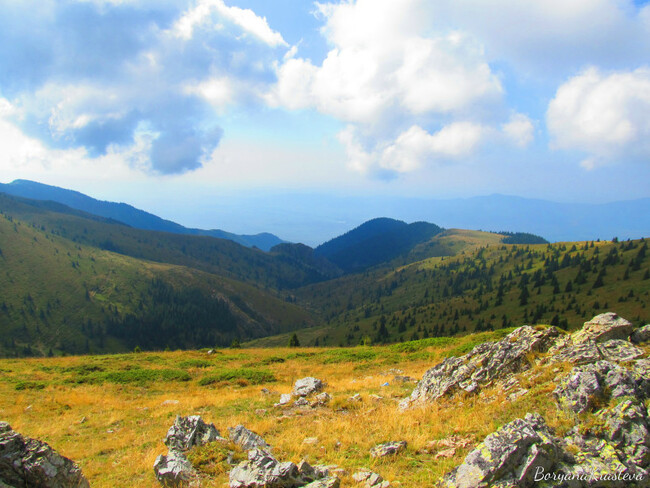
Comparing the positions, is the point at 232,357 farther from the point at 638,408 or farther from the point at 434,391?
the point at 638,408

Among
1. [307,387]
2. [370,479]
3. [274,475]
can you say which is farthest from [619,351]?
[307,387]

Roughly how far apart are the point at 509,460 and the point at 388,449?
12.5 feet

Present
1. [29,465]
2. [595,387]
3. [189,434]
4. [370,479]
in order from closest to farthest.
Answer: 1. [29,465]
2. [370,479]
3. [595,387]
4. [189,434]

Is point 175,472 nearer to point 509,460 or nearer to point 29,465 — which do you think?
point 29,465

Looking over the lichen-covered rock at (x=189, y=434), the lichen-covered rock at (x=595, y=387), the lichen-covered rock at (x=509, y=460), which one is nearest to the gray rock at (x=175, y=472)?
the lichen-covered rock at (x=189, y=434)

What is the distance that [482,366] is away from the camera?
51.0 ft

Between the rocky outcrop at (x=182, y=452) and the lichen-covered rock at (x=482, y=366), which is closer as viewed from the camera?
the rocky outcrop at (x=182, y=452)

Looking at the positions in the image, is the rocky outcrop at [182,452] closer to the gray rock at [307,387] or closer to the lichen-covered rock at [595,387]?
the gray rock at [307,387]

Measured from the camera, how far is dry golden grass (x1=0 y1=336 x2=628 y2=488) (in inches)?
402

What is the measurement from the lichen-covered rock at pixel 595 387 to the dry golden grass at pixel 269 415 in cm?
61

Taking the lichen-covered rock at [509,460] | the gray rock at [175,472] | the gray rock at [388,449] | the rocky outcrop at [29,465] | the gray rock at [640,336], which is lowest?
the gray rock at [175,472]

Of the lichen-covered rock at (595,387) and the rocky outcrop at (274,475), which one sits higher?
the lichen-covered rock at (595,387)

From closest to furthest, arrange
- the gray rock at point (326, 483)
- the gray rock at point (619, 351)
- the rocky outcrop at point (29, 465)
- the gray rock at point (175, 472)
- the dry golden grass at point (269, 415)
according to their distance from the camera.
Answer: the rocky outcrop at point (29, 465) < the gray rock at point (326, 483) < the gray rock at point (175, 472) < the dry golden grass at point (269, 415) < the gray rock at point (619, 351)

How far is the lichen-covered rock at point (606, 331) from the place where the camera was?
15.3 m
